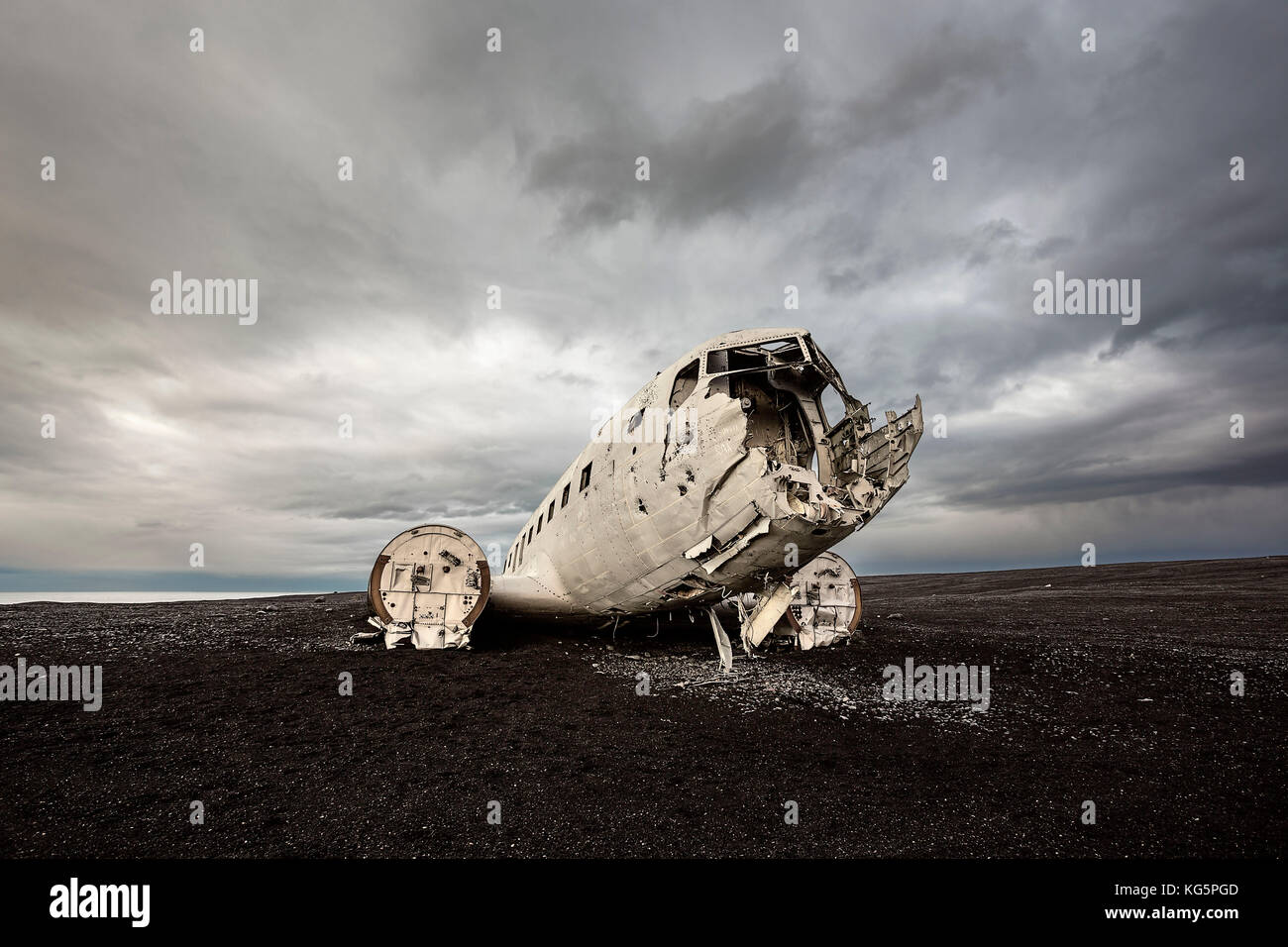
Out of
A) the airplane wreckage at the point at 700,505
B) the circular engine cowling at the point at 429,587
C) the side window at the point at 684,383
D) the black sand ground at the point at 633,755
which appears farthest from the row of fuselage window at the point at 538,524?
the black sand ground at the point at 633,755

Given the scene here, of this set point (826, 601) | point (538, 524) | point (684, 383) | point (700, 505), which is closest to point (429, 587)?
point (538, 524)

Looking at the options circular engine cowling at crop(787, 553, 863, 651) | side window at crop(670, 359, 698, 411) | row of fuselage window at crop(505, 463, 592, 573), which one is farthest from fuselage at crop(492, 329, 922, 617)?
circular engine cowling at crop(787, 553, 863, 651)

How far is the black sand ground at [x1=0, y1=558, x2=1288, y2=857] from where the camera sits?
4621 mm

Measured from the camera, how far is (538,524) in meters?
16.1

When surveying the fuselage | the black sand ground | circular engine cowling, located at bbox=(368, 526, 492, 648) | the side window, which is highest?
the side window

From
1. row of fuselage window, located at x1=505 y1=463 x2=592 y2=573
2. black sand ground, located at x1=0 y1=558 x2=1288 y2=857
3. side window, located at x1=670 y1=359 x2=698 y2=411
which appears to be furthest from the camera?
row of fuselage window, located at x1=505 y1=463 x2=592 y2=573

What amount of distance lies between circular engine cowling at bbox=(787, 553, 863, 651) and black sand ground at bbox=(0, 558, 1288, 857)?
2.86 feet

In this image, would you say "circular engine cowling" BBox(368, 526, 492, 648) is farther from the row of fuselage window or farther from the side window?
the side window

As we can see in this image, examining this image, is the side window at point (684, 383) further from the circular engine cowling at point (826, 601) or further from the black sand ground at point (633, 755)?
the circular engine cowling at point (826, 601)

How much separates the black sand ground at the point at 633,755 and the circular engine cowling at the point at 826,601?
87 centimetres

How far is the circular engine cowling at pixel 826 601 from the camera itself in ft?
44.1

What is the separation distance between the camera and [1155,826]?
15.8 ft

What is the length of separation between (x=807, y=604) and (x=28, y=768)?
13306mm
